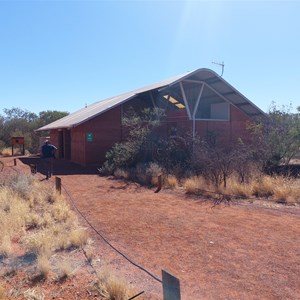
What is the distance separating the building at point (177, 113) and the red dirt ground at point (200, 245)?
33.3 feet

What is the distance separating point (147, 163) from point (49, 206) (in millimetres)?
7968

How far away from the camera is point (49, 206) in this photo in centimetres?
928

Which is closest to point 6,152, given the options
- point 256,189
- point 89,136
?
point 89,136

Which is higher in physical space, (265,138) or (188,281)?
(265,138)

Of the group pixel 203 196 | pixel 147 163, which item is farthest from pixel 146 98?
pixel 203 196

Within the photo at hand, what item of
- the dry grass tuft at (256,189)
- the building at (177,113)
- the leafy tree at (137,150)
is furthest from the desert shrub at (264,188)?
the building at (177,113)

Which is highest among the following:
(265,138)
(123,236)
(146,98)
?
(146,98)

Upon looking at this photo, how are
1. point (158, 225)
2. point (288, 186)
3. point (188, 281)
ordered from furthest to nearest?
point (288, 186) → point (158, 225) → point (188, 281)

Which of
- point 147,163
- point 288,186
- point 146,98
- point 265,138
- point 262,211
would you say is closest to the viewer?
point 262,211

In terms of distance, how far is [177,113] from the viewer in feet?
70.0

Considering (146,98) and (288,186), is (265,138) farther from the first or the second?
(146,98)

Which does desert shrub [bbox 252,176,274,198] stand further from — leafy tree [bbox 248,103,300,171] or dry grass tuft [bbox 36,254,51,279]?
dry grass tuft [bbox 36,254,51,279]

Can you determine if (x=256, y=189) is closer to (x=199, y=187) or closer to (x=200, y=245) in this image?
(x=199, y=187)

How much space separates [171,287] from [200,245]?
293 centimetres
